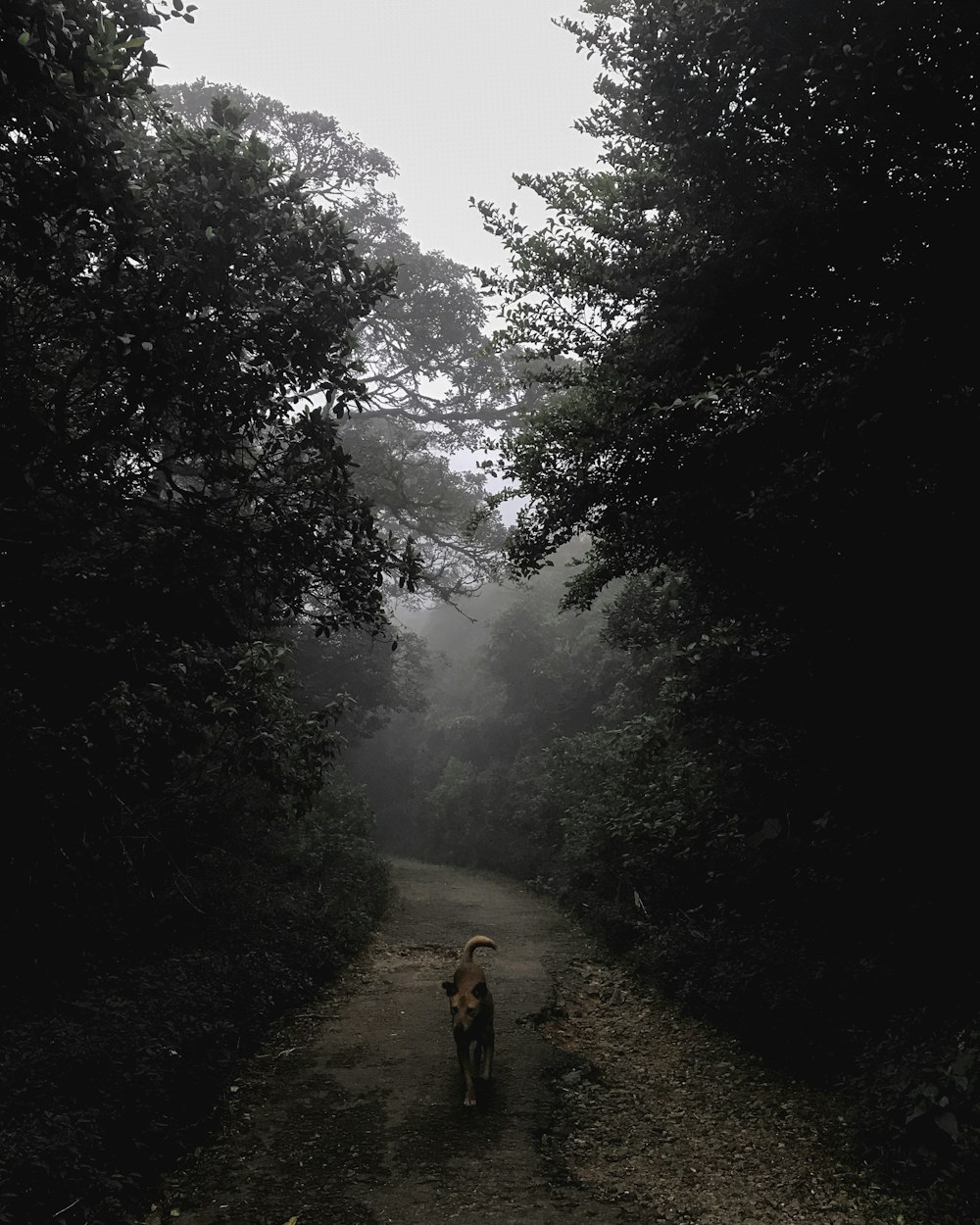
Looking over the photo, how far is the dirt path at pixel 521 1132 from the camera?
475 cm

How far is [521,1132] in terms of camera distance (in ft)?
18.6

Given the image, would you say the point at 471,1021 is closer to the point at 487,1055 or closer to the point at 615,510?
the point at 487,1055

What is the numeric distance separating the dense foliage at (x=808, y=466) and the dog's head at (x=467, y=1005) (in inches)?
108

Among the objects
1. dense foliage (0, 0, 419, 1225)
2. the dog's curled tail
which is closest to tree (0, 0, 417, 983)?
dense foliage (0, 0, 419, 1225)

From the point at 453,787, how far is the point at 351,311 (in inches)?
887

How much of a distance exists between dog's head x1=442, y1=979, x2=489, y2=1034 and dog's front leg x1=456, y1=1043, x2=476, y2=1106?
0.48 ft

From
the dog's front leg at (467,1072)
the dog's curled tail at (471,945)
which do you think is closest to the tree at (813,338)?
the dog's curled tail at (471,945)

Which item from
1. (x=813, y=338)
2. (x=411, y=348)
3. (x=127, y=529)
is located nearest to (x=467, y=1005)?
(x=127, y=529)

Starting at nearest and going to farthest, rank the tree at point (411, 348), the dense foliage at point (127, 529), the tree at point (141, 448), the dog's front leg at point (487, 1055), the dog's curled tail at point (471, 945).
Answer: the dense foliage at point (127, 529) → the tree at point (141, 448) → the dog's front leg at point (487, 1055) → the dog's curled tail at point (471, 945) → the tree at point (411, 348)

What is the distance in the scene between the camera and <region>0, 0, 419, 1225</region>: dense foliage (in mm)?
5141

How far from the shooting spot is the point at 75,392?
25.2 ft

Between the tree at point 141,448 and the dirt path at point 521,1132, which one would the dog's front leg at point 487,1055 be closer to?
the dirt path at point 521,1132

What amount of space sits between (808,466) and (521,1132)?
537 centimetres

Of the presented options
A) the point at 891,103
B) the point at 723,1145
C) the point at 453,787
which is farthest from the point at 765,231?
the point at 453,787
